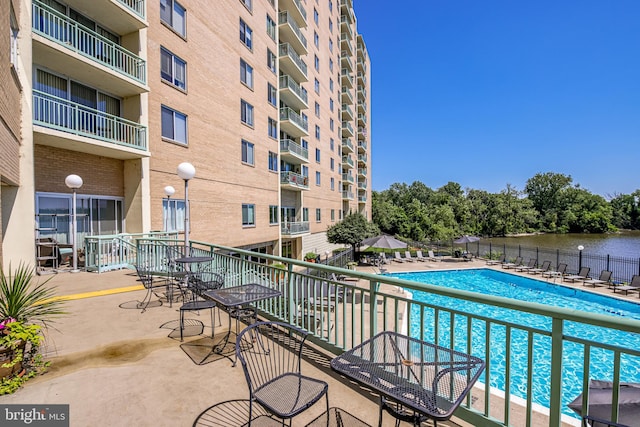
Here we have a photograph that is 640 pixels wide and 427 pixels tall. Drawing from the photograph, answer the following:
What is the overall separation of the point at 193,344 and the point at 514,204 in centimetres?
6885

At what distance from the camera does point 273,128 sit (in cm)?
2167

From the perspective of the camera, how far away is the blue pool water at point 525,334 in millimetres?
8172

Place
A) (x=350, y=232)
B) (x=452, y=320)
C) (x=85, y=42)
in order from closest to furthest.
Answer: (x=452, y=320)
(x=85, y=42)
(x=350, y=232)

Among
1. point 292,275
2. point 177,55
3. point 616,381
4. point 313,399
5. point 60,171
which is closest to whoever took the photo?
point 616,381

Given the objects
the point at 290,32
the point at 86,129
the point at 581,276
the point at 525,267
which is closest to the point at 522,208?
the point at 525,267

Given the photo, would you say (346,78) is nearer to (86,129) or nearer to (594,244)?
(86,129)

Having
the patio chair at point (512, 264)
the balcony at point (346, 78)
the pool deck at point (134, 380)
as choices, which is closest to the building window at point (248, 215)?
the pool deck at point (134, 380)

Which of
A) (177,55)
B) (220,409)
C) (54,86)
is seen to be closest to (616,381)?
(220,409)

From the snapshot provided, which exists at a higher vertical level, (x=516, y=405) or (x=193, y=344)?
(x=193, y=344)

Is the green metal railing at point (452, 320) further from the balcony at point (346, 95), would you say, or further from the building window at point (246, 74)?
the balcony at point (346, 95)

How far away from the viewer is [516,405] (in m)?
4.76

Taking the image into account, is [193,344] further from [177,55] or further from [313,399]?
[177,55]

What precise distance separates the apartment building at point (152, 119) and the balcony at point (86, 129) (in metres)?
0.04

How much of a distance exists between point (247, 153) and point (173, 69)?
6.18 meters
